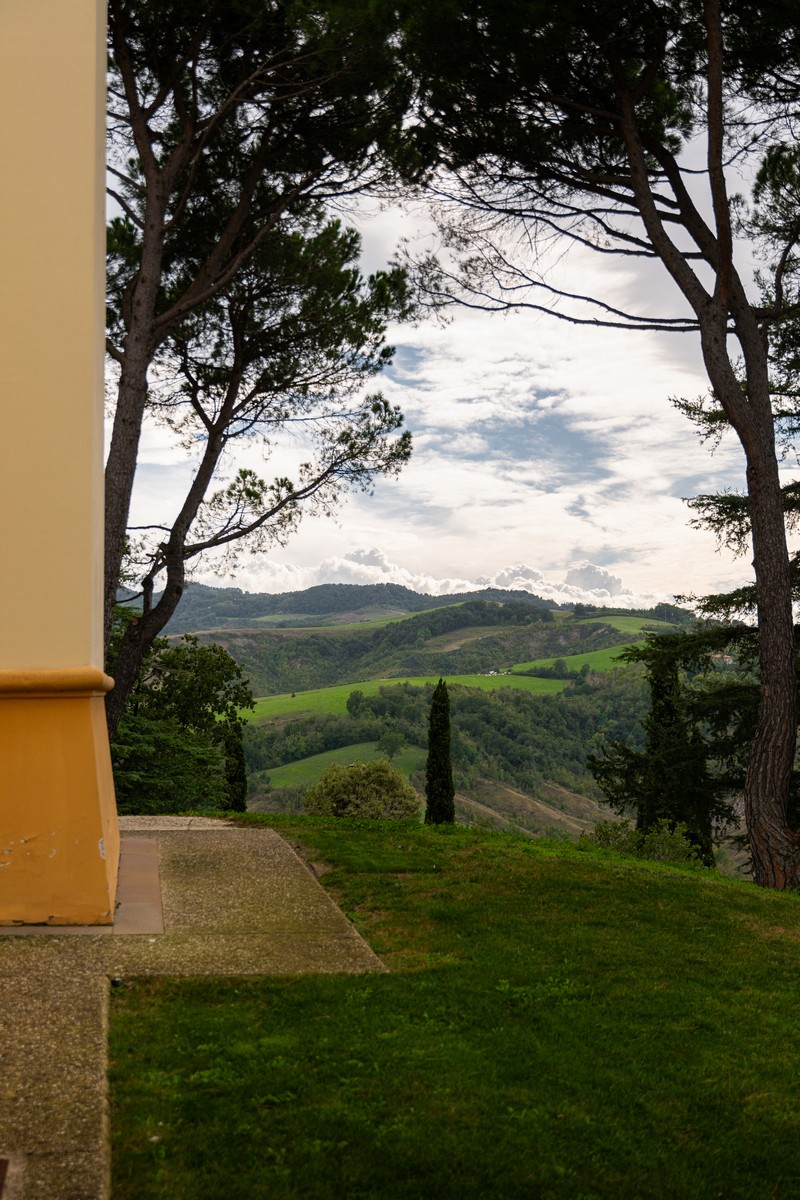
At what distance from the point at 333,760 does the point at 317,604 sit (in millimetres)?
49063

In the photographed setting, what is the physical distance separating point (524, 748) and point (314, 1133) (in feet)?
143

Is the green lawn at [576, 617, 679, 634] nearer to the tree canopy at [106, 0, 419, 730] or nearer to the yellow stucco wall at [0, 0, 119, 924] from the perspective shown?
the tree canopy at [106, 0, 419, 730]

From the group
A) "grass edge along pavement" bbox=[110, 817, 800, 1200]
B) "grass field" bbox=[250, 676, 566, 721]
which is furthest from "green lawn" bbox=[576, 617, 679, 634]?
"grass edge along pavement" bbox=[110, 817, 800, 1200]

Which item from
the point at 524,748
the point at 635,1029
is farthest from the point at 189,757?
the point at 524,748

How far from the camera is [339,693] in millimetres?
53906

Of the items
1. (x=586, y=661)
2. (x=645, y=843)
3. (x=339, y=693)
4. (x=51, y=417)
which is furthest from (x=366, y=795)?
(x=586, y=661)

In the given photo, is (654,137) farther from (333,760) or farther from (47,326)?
(333,760)

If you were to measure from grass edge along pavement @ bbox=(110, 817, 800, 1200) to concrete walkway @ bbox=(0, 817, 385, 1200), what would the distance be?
0.35ft

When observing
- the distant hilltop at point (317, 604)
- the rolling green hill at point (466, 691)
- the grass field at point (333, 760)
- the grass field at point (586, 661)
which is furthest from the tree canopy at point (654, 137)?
the distant hilltop at point (317, 604)

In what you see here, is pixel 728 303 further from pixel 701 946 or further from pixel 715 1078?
pixel 715 1078

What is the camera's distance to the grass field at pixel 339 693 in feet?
164

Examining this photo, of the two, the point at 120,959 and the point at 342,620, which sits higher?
the point at 342,620

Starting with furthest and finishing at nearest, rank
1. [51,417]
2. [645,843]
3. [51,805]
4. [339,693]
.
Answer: [339,693]
[645,843]
[51,417]
[51,805]

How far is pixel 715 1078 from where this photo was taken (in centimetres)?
301
